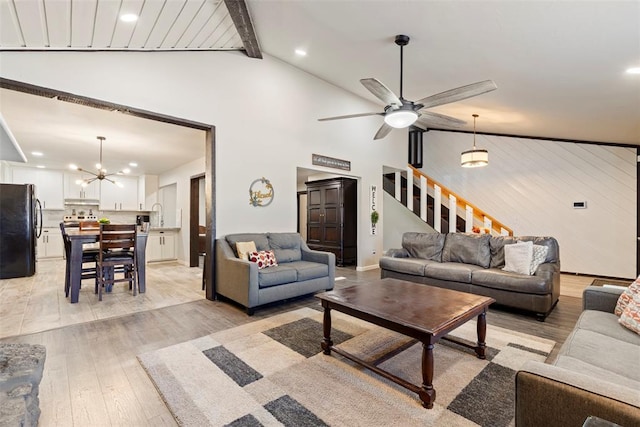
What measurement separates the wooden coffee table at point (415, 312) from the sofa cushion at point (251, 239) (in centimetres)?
197

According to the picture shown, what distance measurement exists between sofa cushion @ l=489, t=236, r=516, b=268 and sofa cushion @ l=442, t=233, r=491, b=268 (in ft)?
0.17

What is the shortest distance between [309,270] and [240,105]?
2698 mm

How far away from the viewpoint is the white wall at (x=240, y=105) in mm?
3148

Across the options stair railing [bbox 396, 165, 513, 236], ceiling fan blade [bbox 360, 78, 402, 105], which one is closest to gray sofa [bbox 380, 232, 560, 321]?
stair railing [bbox 396, 165, 513, 236]

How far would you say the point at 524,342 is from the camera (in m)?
2.71

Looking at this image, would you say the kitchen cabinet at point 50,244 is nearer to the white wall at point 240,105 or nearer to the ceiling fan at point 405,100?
the white wall at point 240,105

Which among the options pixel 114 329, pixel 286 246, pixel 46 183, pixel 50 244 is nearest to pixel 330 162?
pixel 286 246

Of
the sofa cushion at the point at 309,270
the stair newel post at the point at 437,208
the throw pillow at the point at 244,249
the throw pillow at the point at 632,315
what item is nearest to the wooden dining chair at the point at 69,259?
the throw pillow at the point at 244,249

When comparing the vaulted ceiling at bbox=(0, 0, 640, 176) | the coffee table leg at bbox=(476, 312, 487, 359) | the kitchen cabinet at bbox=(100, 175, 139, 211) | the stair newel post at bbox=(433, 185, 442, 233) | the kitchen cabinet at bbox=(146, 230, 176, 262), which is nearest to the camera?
the coffee table leg at bbox=(476, 312, 487, 359)

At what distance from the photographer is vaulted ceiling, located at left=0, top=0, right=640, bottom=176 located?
2.53 metres

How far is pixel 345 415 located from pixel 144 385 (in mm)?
1416

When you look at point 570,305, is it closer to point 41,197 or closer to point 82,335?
point 82,335

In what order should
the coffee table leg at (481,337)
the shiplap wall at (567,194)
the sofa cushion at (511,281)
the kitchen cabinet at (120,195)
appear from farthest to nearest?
the kitchen cabinet at (120,195) < the shiplap wall at (567,194) < the sofa cushion at (511,281) < the coffee table leg at (481,337)

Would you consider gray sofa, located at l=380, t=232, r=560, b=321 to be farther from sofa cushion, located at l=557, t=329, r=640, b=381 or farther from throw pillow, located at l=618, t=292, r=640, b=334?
→ sofa cushion, located at l=557, t=329, r=640, b=381
